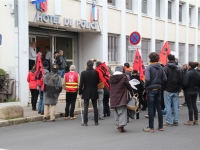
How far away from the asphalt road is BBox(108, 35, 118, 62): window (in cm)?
980

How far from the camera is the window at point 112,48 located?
65.0ft

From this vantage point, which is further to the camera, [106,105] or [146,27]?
[146,27]

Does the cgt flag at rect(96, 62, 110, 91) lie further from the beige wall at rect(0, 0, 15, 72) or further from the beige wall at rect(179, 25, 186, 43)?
the beige wall at rect(179, 25, 186, 43)

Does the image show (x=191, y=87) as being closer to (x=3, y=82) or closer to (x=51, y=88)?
(x=51, y=88)

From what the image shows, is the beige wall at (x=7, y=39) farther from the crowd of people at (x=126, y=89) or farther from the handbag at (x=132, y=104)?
the handbag at (x=132, y=104)

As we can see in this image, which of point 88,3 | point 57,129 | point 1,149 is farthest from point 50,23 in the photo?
point 1,149

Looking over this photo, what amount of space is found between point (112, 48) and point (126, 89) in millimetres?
11481

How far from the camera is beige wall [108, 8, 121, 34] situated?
63.6ft

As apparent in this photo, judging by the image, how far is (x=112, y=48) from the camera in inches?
790

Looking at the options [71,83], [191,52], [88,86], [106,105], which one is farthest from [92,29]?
[191,52]

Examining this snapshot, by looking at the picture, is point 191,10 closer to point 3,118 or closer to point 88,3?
point 88,3

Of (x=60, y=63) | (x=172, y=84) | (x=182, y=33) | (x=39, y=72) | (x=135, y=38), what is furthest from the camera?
(x=182, y=33)

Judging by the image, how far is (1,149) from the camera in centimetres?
703

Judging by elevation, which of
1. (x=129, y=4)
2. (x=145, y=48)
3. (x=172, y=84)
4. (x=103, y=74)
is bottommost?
(x=172, y=84)
